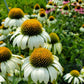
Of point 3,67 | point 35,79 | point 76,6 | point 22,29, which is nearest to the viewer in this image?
point 35,79

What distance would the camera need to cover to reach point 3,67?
1036mm

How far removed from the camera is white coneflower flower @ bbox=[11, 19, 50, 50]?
3.56 feet

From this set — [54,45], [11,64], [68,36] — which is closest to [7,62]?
[11,64]

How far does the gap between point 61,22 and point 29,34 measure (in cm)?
222

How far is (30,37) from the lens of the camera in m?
1.12

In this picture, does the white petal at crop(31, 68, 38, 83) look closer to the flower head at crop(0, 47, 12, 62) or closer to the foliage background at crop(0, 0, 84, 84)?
the flower head at crop(0, 47, 12, 62)

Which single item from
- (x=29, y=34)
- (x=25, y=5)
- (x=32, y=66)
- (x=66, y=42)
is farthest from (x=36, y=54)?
(x=25, y=5)

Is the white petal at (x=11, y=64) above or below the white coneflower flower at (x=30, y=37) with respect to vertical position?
below

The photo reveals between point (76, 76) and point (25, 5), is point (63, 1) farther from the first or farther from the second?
point (76, 76)

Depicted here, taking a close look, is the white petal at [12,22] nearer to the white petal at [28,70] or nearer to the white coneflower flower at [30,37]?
the white coneflower flower at [30,37]

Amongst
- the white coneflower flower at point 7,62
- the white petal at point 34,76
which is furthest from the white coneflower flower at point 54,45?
the white petal at point 34,76

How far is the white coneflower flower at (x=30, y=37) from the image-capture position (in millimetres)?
1086

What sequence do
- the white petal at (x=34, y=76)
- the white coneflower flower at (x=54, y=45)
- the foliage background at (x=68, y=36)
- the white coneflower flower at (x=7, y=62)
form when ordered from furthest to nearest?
the foliage background at (x=68, y=36) < the white coneflower flower at (x=54, y=45) < the white coneflower flower at (x=7, y=62) < the white petal at (x=34, y=76)

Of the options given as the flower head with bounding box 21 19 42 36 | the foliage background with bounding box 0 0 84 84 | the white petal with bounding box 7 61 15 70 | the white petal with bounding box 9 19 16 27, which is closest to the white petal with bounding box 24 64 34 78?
the white petal with bounding box 7 61 15 70
